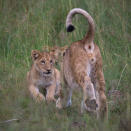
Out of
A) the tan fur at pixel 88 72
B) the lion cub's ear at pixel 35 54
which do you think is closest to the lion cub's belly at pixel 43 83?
the lion cub's ear at pixel 35 54

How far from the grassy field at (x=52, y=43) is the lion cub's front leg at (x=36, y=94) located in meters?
0.17

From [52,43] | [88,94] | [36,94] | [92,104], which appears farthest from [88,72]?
[52,43]

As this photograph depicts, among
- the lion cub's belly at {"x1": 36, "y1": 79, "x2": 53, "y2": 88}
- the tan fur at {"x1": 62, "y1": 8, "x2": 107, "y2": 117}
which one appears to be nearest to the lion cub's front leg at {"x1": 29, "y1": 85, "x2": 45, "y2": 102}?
the lion cub's belly at {"x1": 36, "y1": 79, "x2": 53, "y2": 88}

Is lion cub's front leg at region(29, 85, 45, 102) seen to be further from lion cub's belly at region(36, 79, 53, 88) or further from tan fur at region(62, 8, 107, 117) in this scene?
tan fur at region(62, 8, 107, 117)

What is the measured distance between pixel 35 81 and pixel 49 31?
145 cm

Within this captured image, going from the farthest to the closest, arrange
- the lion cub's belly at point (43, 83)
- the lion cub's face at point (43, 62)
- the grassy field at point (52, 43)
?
1. the lion cub's belly at point (43, 83)
2. the lion cub's face at point (43, 62)
3. the grassy field at point (52, 43)

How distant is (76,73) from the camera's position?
428 centimetres

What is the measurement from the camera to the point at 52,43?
7391 millimetres

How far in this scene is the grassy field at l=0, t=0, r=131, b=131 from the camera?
4.58 m

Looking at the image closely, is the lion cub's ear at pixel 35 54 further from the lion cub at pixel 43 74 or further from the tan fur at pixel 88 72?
the tan fur at pixel 88 72

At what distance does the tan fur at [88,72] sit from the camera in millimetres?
4168

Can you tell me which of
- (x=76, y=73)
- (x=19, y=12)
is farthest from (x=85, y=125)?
(x=19, y=12)

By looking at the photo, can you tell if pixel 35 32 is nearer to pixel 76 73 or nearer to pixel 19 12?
pixel 19 12

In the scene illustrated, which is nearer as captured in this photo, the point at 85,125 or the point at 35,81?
the point at 85,125
